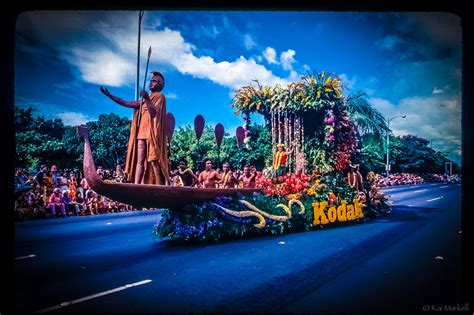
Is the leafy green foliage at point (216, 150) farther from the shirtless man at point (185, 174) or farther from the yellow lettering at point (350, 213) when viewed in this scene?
the yellow lettering at point (350, 213)

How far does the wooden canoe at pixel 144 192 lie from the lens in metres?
5.33

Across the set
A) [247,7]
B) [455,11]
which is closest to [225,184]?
[247,7]

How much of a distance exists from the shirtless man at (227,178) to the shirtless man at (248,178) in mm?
184

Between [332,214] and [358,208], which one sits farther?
[358,208]

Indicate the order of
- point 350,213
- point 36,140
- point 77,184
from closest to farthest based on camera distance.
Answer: point 36,140, point 77,184, point 350,213

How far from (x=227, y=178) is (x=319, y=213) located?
2.35m

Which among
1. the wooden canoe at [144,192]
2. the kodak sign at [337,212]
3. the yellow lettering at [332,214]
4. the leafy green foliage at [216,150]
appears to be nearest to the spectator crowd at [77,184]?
the leafy green foliage at [216,150]

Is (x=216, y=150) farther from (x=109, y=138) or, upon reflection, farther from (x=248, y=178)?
(x=109, y=138)

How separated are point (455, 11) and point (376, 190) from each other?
15.3 ft

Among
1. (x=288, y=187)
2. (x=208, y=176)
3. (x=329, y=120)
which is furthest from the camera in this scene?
(x=329, y=120)

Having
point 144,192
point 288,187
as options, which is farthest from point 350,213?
point 144,192

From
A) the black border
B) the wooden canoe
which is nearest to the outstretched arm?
the wooden canoe

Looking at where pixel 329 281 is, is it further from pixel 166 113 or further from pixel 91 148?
pixel 91 148

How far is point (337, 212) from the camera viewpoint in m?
7.93
